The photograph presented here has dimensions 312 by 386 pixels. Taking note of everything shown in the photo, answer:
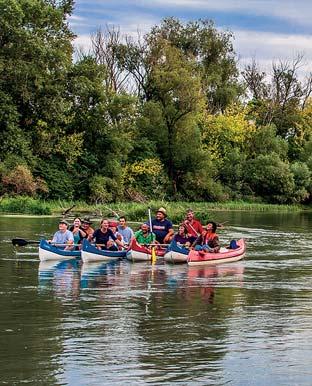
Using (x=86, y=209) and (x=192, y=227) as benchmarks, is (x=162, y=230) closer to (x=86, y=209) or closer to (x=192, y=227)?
(x=192, y=227)

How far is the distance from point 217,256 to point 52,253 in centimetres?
502

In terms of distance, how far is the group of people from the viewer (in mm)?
23969

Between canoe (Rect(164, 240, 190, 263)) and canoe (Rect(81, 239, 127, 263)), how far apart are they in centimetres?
150

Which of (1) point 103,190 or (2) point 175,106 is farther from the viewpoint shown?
(2) point 175,106

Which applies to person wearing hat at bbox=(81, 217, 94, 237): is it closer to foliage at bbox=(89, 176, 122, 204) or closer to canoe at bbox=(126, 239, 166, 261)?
canoe at bbox=(126, 239, 166, 261)

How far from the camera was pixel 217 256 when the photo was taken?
24.2 m

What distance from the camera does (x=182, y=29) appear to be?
75.2 metres

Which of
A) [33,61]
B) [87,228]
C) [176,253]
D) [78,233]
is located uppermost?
[33,61]

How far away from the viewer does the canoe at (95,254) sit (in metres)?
22.8

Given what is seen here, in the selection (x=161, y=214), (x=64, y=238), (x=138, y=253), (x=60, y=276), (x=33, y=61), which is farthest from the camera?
(x=33, y=61)

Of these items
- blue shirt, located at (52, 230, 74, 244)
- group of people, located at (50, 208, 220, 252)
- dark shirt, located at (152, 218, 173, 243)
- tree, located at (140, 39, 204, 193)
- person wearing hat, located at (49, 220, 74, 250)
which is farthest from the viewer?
tree, located at (140, 39, 204, 193)

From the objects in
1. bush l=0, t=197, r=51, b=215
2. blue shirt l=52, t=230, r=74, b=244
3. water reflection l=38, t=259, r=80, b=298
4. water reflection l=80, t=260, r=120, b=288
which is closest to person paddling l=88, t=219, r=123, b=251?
water reflection l=80, t=260, r=120, b=288

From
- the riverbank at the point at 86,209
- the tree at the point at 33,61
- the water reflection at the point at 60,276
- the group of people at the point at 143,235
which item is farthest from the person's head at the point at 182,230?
the tree at the point at 33,61

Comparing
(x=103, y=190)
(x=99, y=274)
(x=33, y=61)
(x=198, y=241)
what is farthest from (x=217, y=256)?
(x=103, y=190)
